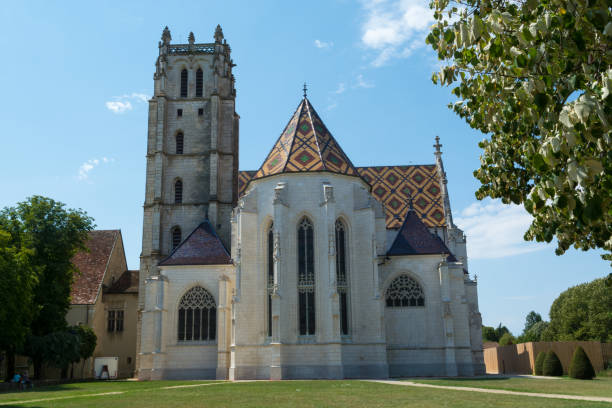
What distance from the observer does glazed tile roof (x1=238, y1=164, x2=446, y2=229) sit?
1581 inches

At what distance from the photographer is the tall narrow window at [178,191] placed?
132ft

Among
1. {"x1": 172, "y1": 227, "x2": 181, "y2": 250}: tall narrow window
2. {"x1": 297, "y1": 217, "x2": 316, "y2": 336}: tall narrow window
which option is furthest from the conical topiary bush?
{"x1": 172, "y1": 227, "x2": 181, "y2": 250}: tall narrow window

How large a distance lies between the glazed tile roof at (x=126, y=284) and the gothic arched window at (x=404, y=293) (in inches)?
854

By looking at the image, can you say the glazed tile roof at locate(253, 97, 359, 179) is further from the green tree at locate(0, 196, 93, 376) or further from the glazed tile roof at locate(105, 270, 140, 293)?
the glazed tile roof at locate(105, 270, 140, 293)

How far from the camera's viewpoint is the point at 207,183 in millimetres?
40344

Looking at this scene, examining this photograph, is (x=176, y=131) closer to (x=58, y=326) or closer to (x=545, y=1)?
(x=58, y=326)

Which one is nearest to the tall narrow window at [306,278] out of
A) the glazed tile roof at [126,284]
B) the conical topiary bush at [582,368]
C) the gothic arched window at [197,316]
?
the gothic arched window at [197,316]

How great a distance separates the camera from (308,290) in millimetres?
30250

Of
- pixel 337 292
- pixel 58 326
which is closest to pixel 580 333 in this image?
pixel 337 292

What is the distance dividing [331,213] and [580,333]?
117ft

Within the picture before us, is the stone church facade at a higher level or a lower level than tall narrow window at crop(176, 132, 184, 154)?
lower

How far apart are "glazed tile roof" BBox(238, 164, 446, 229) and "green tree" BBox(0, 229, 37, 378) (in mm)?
15354

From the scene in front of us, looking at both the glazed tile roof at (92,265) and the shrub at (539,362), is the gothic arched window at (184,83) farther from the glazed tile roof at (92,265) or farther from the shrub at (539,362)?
the shrub at (539,362)

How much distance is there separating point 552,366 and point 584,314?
2781cm
